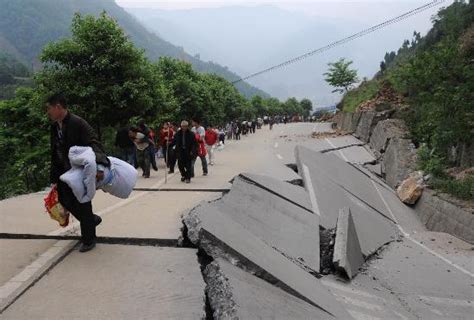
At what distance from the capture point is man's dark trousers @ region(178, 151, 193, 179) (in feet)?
38.7

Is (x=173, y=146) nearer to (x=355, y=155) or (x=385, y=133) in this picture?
(x=355, y=155)

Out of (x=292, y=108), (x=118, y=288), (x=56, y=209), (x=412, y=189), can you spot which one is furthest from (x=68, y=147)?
(x=292, y=108)

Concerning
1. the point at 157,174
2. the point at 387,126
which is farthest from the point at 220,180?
the point at 387,126

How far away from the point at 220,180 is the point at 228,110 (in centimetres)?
3321

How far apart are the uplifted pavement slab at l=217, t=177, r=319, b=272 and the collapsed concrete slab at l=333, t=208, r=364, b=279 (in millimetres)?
310

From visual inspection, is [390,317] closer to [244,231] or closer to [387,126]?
[244,231]

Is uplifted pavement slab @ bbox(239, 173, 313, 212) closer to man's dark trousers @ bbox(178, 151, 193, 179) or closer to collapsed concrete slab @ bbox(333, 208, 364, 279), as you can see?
collapsed concrete slab @ bbox(333, 208, 364, 279)

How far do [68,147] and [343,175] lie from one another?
11503 millimetres

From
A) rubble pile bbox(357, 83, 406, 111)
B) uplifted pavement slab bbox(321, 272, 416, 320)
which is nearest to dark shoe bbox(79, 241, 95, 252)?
uplifted pavement slab bbox(321, 272, 416, 320)

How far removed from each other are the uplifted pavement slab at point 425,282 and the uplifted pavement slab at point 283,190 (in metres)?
1.80

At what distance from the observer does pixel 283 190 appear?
9883mm

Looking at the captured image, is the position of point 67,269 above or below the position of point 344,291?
above

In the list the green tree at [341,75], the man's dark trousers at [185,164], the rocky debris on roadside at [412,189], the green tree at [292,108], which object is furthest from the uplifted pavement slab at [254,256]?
the green tree at [292,108]

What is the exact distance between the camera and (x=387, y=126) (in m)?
23.7
